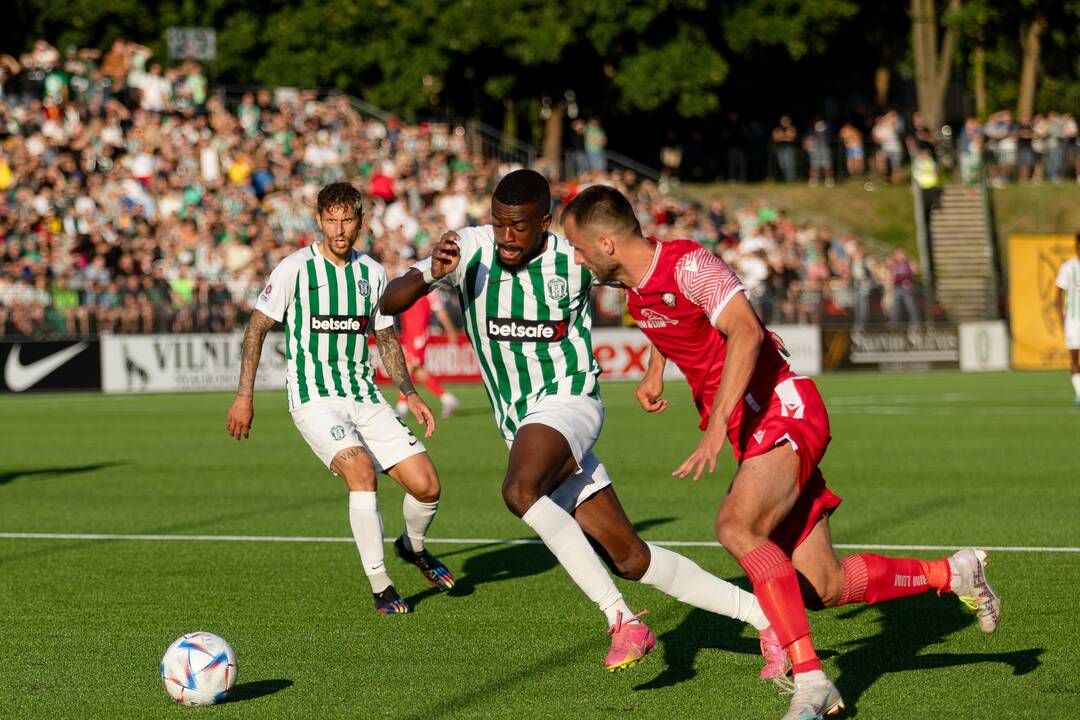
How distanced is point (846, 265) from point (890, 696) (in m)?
30.8

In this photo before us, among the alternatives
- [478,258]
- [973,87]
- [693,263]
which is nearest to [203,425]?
[478,258]

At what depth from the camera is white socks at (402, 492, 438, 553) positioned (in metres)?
8.85

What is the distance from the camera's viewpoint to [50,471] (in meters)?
15.6

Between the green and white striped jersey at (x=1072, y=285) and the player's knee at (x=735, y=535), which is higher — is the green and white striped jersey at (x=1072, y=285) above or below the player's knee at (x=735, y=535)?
above

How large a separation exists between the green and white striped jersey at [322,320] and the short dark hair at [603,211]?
8.88 feet

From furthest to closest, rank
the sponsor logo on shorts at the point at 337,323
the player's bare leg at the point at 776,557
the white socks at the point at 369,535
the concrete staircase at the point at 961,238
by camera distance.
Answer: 1. the concrete staircase at the point at 961,238
2. the sponsor logo on shorts at the point at 337,323
3. the white socks at the point at 369,535
4. the player's bare leg at the point at 776,557

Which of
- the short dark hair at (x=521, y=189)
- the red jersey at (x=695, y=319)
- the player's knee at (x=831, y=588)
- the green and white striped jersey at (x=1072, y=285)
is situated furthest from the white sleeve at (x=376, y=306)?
the green and white striped jersey at (x=1072, y=285)

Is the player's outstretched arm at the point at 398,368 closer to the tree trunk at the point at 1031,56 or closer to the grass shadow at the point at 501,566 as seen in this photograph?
the grass shadow at the point at 501,566

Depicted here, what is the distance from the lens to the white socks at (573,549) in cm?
627

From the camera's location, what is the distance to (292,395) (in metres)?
8.69

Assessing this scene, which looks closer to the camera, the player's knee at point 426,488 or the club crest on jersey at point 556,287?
the club crest on jersey at point 556,287

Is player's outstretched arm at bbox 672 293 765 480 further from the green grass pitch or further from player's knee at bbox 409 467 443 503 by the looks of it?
player's knee at bbox 409 467 443 503

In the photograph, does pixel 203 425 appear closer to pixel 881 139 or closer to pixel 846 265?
pixel 846 265

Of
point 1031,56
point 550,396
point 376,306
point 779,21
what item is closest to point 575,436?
point 550,396
